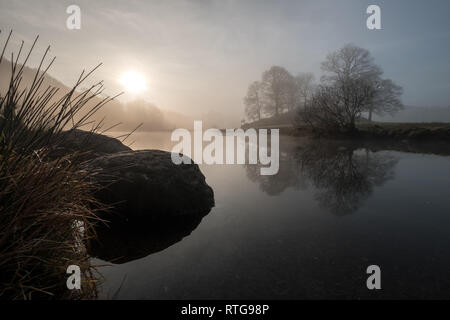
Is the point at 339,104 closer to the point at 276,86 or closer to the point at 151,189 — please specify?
the point at 151,189

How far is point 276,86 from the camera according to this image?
42562mm

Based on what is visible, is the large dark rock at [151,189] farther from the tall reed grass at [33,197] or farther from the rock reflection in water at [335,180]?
the rock reflection in water at [335,180]

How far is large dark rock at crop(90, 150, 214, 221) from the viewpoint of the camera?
3209 mm

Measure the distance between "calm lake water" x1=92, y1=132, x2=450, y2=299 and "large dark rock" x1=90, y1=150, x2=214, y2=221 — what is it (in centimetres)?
47

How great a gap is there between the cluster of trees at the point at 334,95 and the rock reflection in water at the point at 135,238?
674 inches

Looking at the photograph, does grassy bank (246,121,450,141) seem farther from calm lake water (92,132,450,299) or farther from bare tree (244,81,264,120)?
bare tree (244,81,264,120)

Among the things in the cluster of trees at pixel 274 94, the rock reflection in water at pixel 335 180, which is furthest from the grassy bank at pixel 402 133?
the cluster of trees at pixel 274 94

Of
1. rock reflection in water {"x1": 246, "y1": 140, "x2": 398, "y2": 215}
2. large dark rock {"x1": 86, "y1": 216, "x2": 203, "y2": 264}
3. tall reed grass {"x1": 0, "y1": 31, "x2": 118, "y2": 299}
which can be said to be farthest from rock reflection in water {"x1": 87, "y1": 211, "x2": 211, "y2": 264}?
rock reflection in water {"x1": 246, "y1": 140, "x2": 398, "y2": 215}

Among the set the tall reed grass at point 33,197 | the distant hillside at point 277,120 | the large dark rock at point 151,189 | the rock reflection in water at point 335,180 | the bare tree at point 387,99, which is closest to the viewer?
the tall reed grass at point 33,197

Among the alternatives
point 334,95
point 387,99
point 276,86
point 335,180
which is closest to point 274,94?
point 276,86

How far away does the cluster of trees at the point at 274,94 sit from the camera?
42656mm

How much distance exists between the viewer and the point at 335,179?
5.17 m

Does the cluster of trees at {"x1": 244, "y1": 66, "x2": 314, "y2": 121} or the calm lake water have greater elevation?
the cluster of trees at {"x1": 244, "y1": 66, "x2": 314, "y2": 121}
